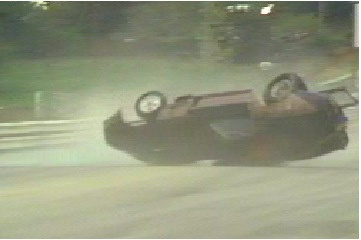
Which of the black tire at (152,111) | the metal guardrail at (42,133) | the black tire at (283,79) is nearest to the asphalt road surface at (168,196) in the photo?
the metal guardrail at (42,133)

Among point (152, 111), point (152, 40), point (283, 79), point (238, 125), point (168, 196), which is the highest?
point (152, 40)

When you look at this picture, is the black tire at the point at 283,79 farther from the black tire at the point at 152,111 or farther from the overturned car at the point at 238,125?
the black tire at the point at 152,111

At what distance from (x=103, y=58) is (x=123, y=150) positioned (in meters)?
0.55

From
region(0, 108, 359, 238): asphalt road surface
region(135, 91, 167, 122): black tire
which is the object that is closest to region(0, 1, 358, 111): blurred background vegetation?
region(135, 91, 167, 122): black tire

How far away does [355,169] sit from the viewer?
13.0 ft

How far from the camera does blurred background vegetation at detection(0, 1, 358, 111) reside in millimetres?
3863

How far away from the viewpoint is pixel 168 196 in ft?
13.0

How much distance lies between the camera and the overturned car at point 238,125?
13.0ft

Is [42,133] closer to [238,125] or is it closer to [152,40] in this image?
[152,40]

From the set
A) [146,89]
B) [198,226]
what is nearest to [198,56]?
[146,89]

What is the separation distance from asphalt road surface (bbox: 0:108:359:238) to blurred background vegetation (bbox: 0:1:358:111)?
1.33ft

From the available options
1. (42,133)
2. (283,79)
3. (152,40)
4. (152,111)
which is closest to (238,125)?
(283,79)

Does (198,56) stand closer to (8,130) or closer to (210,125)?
(210,125)

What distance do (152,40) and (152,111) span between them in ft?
1.36
